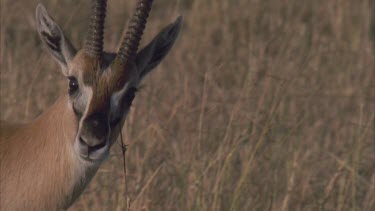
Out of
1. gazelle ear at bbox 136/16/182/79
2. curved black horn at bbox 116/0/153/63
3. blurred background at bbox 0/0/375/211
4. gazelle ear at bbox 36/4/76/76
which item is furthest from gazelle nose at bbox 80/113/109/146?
blurred background at bbox 0/0/375/211

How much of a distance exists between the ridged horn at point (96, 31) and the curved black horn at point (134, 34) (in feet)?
0.46

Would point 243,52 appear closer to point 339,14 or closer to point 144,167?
point 339,14

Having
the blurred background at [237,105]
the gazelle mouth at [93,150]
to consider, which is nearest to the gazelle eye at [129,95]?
the gazelle mouth at [93,150]

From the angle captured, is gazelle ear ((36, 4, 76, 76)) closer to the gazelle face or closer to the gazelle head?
the gazelle head

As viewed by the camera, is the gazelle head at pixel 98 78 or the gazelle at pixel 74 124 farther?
the gazelle at pixel 74 124

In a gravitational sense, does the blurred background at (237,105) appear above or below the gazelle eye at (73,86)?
below

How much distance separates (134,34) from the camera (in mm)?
7215

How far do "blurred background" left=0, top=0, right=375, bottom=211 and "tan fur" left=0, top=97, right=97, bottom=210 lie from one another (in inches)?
23.5

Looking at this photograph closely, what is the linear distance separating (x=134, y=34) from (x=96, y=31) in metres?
0.25

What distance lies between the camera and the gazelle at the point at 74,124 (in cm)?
689

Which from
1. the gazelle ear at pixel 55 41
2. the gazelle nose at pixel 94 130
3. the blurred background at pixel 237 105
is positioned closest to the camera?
the gazelle nose at pixel 94 130

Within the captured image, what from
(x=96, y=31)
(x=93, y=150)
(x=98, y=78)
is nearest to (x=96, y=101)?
(x=98, y=78)

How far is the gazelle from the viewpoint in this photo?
271 inches

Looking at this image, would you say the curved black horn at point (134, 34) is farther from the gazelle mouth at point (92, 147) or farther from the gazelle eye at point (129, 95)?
the gazelle mouth at point (92, 147)
